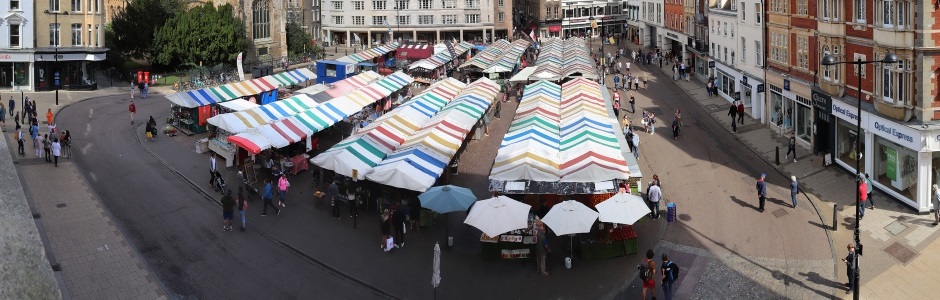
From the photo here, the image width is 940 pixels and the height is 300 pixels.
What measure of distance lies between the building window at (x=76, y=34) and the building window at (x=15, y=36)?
3.45 meters

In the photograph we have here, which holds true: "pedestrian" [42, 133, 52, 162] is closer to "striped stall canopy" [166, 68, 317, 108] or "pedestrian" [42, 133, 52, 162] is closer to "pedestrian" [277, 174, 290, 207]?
"striped stall canopy" [166, 68, 317, 108]

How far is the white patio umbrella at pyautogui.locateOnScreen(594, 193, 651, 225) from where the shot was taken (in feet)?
70.0

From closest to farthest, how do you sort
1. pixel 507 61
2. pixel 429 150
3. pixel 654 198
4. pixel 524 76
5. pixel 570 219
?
pixel 570 219, pixel 654 198, pixel 429 150, pixel 524 76, pixel 507 61

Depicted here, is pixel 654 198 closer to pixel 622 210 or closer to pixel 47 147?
pixel 622 210

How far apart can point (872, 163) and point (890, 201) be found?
1844 mm

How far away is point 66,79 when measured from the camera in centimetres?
5572

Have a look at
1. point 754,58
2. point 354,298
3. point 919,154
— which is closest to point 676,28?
point 754,58

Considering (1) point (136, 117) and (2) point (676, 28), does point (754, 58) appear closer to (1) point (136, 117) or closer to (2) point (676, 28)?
(2) point (676, 28)

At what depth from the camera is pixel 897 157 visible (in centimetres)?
2670

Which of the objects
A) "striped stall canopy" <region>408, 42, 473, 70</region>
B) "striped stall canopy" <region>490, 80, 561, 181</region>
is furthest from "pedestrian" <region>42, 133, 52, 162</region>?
"striped stall canopy" <region>408, 42, 473, 70</region>

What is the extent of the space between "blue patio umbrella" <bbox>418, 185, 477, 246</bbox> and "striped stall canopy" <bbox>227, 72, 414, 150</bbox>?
939 cm

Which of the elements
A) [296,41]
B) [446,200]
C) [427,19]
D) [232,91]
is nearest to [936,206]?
[446,200]

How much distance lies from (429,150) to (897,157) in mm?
15669

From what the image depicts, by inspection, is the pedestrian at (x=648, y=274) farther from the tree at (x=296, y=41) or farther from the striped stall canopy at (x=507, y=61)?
the tree at (x=296, y=41)
